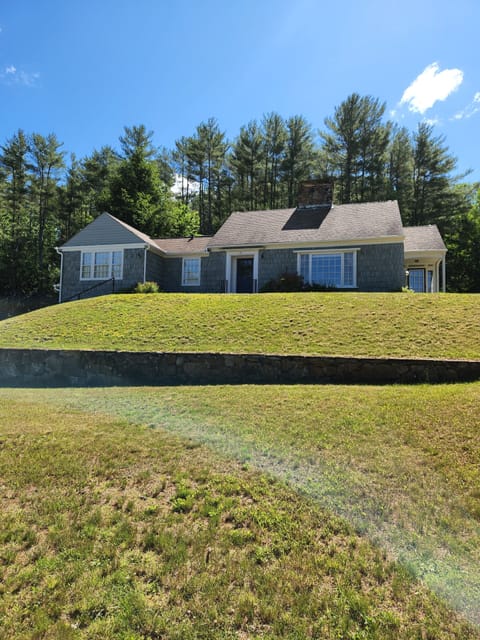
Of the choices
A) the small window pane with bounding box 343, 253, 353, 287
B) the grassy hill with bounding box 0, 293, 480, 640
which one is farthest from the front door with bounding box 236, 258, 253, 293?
the grassy hill with bounding box 0, 293, 480, 640

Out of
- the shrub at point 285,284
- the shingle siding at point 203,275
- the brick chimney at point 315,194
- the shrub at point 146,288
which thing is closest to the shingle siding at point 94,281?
the shrub at point 146,288

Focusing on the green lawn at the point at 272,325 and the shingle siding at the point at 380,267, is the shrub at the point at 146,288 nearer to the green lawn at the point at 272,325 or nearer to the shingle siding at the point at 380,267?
the green lawn at the point at 272,325

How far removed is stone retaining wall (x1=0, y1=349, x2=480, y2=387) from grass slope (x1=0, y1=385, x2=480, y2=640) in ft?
7.46

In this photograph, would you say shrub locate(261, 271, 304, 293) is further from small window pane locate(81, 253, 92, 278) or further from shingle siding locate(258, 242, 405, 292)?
small window pane locate(81, 253, 92, 278)

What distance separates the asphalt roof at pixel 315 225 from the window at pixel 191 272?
1.64m

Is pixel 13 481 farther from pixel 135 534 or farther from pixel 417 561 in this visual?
pixel 417 561

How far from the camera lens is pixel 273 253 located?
17781 mm

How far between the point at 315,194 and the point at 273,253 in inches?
197

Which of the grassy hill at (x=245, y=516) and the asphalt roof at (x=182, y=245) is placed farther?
the asphalt roof at (x=182, y=245)

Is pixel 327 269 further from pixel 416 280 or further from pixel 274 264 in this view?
pixel 416 280

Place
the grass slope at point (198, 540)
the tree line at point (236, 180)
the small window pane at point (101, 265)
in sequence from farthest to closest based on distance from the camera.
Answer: the tree line at point (236, 180) → the small window pane at point (101, 265) → the grass slope at point (198, 540)

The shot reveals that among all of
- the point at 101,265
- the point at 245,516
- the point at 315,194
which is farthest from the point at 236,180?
the point at 245,516

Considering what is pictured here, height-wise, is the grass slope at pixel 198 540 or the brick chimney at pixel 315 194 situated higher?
the brick chimney at pixel 315 194

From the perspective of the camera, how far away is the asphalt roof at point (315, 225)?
1670 cm
